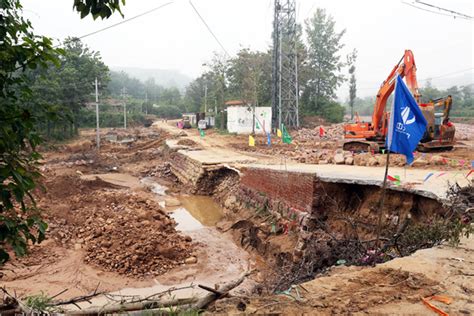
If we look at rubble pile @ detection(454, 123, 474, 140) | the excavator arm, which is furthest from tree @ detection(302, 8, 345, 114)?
the excavator arm

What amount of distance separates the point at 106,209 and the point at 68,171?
32.9ft

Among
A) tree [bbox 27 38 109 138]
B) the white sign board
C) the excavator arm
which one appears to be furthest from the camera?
the white sign board

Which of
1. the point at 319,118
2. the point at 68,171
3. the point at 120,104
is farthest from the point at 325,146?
the point at 120,104

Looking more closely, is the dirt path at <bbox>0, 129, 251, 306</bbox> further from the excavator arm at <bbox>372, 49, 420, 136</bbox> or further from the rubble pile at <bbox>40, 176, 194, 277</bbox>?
the excavator arm at <bbox>372, 49, 420, 136</bbox>

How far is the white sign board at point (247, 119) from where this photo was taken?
30109 millimetres

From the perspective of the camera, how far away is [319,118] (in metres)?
39.0

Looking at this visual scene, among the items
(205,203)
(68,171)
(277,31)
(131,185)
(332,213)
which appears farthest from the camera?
(277,31)

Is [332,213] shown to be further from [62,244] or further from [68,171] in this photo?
[68,171]

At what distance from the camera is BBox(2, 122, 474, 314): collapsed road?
4.18 meters

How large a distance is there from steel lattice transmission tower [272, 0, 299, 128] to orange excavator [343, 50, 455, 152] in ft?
42.6

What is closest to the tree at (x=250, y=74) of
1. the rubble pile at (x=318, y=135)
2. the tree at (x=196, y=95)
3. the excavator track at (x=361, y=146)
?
the rubble pile at (x=318, y=135)

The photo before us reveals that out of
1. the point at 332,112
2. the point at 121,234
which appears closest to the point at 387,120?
the point at 121,234

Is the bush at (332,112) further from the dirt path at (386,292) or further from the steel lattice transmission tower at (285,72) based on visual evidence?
the dirt path at (386,292)

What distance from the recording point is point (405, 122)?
4.86 m
